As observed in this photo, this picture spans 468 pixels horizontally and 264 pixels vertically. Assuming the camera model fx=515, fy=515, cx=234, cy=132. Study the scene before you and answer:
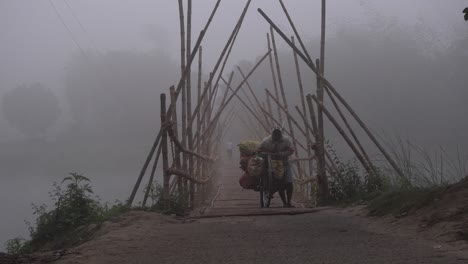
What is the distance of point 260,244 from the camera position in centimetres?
385

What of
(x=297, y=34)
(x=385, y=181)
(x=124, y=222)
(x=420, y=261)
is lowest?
(x=420, y=261)

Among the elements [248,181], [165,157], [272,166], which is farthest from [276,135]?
[165,157]

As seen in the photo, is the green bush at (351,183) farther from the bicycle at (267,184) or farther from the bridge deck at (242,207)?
the bicycle at (267,184)

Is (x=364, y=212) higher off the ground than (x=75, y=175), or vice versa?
(x=75, y=175)

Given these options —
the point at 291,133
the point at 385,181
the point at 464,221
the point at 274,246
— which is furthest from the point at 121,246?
the point at 291,133

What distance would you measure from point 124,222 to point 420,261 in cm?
331

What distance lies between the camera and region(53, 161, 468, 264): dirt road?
3.26m

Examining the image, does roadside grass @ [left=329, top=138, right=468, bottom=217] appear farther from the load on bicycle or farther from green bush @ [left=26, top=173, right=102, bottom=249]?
green bush @ [left=26, top=173, right=102, bottom=249]

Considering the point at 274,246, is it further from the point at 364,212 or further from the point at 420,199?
the point at 364,212

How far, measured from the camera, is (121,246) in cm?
402

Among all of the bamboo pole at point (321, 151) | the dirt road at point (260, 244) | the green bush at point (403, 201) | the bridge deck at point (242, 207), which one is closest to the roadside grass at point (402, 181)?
the green bush at point (403, 201)

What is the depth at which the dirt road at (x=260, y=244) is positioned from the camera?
326 centimetres

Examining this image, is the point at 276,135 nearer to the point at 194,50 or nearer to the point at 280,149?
the point at 280,149

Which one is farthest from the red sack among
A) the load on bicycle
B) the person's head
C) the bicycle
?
the person's head
